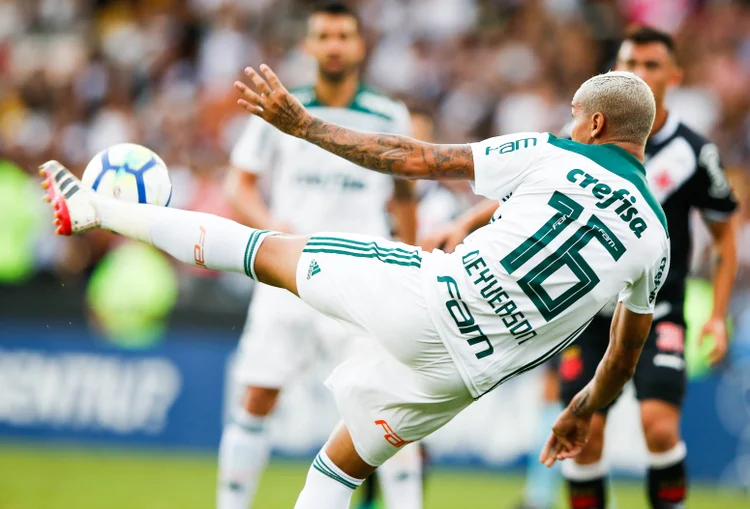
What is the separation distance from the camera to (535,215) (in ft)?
14.8

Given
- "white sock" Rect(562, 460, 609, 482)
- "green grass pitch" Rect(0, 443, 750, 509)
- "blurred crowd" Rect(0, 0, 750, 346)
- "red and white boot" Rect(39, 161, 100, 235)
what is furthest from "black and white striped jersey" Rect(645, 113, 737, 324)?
"blurred crowd" Rect(0, 0, 750, 346)

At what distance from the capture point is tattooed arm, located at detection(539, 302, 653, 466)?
16.4ft

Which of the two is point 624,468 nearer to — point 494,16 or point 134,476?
point 134,476

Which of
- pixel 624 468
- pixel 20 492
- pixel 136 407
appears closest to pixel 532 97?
pixel 624 468

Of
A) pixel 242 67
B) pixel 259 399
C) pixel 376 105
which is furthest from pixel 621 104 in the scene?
pixel 242 67

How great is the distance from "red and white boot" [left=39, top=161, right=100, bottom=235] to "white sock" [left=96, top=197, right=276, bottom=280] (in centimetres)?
5

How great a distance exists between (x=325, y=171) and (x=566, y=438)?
2546mm

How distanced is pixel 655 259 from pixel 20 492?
5.81m

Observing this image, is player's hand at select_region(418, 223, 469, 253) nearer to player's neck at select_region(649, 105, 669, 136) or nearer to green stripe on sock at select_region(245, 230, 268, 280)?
green stripe on sock at select_region(245, 230, 268, 280)

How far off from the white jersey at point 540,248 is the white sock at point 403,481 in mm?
1751

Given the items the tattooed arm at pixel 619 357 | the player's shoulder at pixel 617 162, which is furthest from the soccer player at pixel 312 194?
the player's shoulder at pixel 617 162

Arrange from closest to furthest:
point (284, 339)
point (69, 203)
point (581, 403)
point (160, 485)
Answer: point (69, 203)
point (581, 403)
point (284, 339)
point (160, 485)

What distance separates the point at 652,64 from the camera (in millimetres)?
6266

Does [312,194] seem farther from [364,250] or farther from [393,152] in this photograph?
[393,152]
